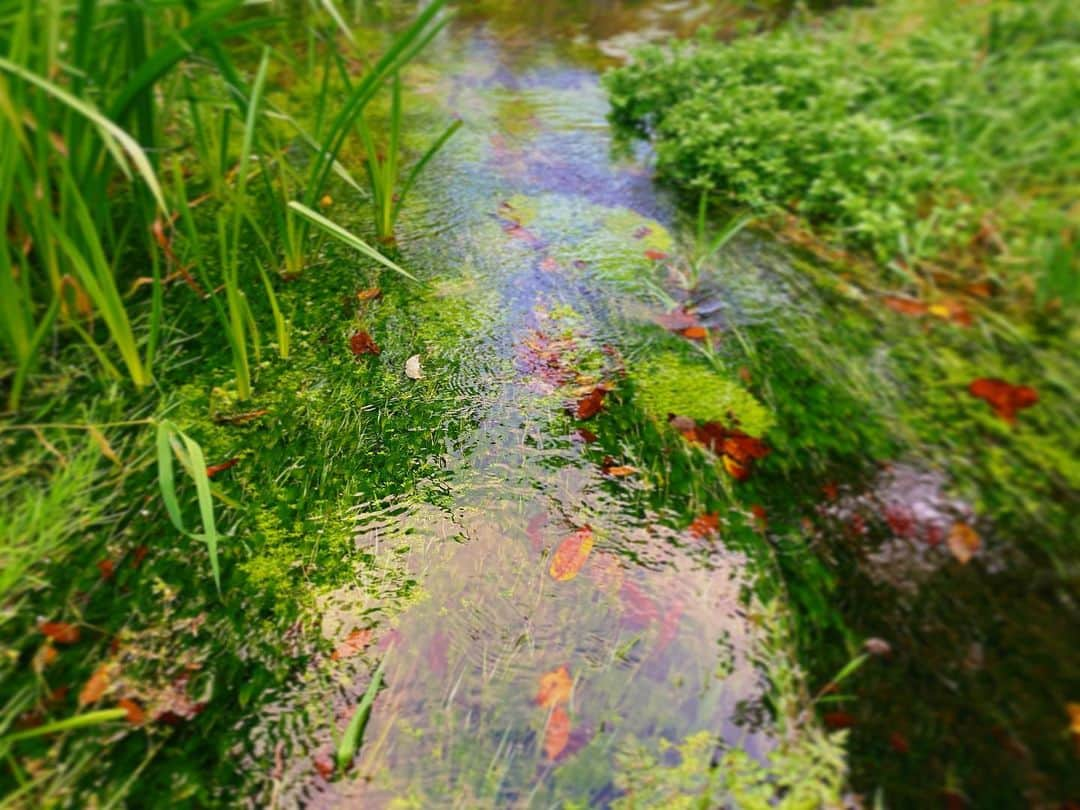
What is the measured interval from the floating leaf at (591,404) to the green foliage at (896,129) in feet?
4.09

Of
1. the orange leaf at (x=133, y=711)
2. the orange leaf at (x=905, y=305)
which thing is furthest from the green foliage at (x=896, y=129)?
the orange leaf at (x=133, y=711)

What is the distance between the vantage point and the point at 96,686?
1073 mm

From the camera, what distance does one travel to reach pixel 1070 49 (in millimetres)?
2814

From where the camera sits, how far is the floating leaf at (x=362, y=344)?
1.79 metres

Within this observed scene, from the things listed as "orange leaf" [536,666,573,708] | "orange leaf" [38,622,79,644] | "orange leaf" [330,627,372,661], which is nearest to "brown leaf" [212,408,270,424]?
"orange leaf" [38,622,79,644]

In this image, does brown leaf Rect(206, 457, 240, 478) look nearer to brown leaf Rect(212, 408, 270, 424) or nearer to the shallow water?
brown leaf Rect(212, 408, 270, 424)

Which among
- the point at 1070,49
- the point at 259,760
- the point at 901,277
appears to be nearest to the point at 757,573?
the point at 259,760

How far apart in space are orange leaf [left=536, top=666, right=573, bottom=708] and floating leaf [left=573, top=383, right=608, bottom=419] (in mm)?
696

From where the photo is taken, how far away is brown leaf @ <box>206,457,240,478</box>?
1.43m

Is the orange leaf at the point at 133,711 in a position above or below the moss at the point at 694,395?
below

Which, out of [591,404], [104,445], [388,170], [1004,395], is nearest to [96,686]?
[104,445]

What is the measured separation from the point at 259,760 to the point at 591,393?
113 centimetres

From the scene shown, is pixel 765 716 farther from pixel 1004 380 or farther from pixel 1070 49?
pixel 1070 49

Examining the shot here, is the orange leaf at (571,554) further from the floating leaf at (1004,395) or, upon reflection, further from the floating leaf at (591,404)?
the floating leaf at (1004,395)
